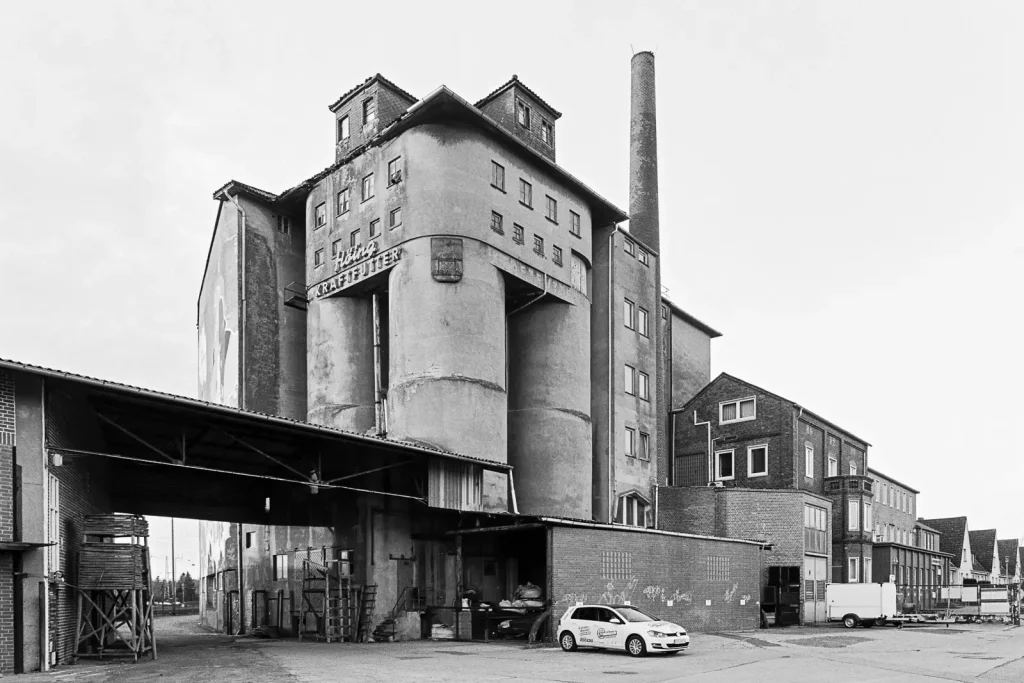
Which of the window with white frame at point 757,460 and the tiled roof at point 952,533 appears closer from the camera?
the window with white frame at point 757,460

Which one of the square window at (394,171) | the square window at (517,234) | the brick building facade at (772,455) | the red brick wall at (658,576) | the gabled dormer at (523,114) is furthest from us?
the brick building facade at (772,455)

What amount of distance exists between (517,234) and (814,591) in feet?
77.8

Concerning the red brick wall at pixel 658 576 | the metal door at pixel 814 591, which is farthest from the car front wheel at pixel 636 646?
the metal door at pixel 814 591

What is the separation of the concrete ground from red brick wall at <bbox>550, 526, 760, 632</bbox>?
3172mm

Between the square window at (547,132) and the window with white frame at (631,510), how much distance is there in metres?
18.8

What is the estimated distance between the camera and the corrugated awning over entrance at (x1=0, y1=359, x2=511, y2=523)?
20.8 metres

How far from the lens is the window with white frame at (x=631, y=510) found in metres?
46.1

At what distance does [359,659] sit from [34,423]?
990cm

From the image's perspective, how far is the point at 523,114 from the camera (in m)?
44.5

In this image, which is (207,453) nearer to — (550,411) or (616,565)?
(616,565)

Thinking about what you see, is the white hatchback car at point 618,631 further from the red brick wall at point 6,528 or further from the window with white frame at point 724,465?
the window with white frame at point 724,465

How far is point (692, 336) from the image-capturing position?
63.3 metres

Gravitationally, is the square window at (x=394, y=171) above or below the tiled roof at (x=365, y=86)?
below

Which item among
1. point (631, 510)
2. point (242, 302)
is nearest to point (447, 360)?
point (242, 302)
